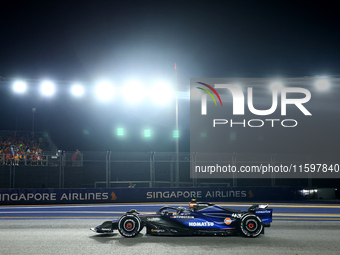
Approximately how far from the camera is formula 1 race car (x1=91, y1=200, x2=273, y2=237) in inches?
296

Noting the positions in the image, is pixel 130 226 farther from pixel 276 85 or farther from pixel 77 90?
pixel 276 85

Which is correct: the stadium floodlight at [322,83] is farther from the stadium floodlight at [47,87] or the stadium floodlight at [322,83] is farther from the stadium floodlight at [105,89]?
the stadium floodlight at [47,87]

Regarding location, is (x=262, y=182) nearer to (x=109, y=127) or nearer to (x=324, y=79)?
(x=324, y=79)

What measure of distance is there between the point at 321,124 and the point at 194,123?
33.7 ft

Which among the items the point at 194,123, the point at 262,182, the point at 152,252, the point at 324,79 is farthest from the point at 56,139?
the point at 152,252

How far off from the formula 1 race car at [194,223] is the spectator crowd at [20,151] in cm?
1289

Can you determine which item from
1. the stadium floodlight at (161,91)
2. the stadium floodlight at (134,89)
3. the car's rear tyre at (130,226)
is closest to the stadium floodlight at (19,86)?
the stadium floodlight at (134,89)

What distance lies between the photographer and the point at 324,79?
2098cm

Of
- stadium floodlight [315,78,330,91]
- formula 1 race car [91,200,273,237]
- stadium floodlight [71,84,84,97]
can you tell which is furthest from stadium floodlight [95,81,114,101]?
formula 1 race car [91,200,273,237]

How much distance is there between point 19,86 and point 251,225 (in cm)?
1859

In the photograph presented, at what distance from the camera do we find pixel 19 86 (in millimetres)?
20859

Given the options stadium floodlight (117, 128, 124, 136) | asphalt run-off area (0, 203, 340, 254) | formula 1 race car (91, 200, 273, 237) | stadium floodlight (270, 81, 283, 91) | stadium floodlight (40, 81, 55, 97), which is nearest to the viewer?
asphalt run-off area (0, 203, 340, 254)

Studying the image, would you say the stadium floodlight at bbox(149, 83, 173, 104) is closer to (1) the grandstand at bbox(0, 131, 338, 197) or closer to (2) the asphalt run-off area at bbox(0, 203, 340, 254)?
(1) the grandstand at bbox(0, 131, 338, 197)

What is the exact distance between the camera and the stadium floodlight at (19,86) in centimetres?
2080
